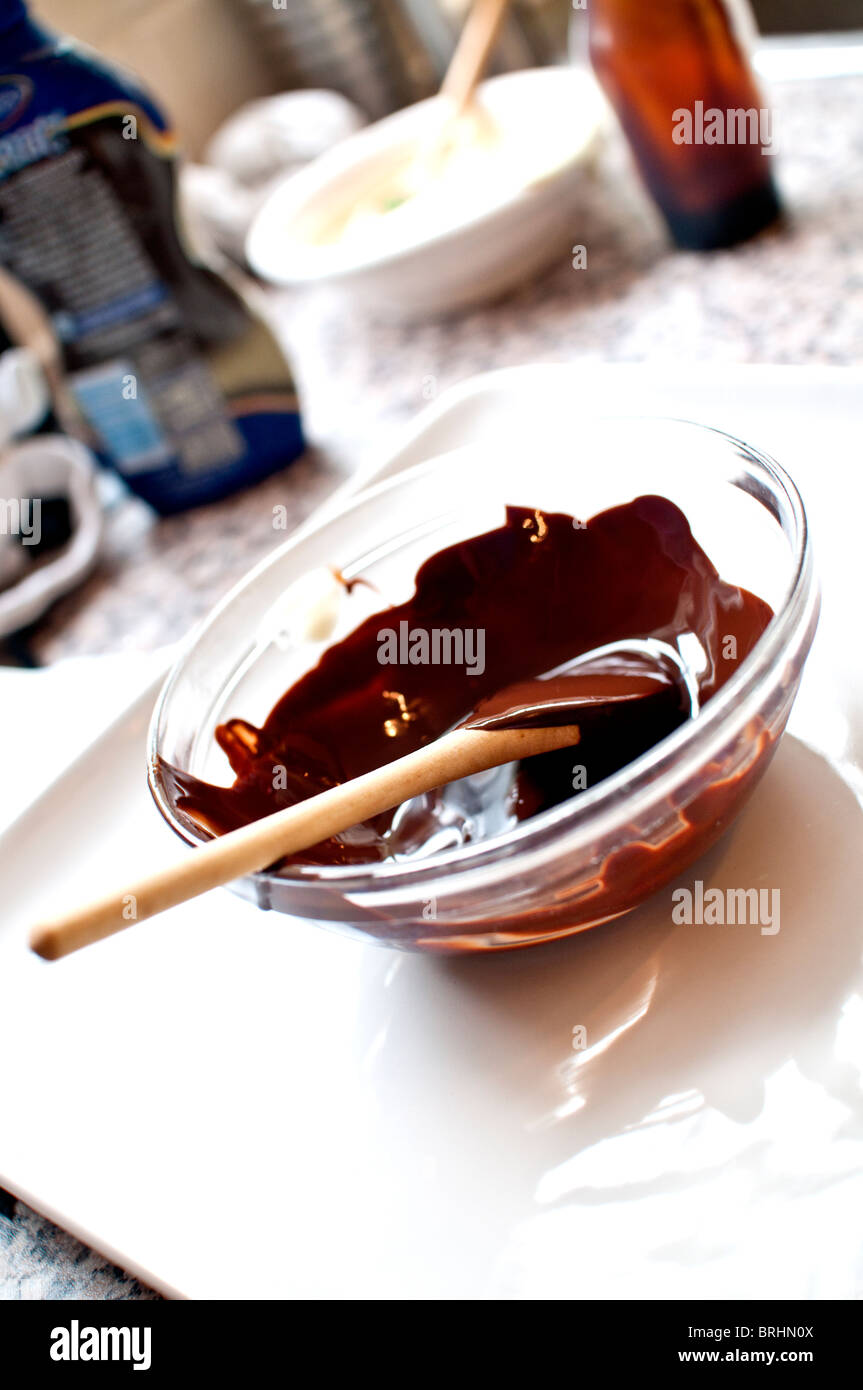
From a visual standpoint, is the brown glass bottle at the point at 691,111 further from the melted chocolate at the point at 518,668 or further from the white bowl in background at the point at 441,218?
the melted chocolate at the point at 518,668

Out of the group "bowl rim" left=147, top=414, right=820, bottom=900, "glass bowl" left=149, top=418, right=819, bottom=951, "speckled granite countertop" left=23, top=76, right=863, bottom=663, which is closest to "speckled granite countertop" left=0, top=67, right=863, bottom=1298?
"speckled granite countertop" left=23, top=76, right=863, bottom=663

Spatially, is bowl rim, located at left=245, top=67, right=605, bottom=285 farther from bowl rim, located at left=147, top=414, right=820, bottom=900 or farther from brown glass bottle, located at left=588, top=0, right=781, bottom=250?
bowl rim, located at left=147, top=414, right=820, bottom=900

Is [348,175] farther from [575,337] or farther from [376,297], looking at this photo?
[575,337]

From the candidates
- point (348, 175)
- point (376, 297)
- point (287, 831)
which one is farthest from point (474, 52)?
point (287, 831)

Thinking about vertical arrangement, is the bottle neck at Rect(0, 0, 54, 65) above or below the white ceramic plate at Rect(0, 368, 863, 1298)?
above

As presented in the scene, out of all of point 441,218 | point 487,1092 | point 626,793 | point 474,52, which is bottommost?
point 487,1092
